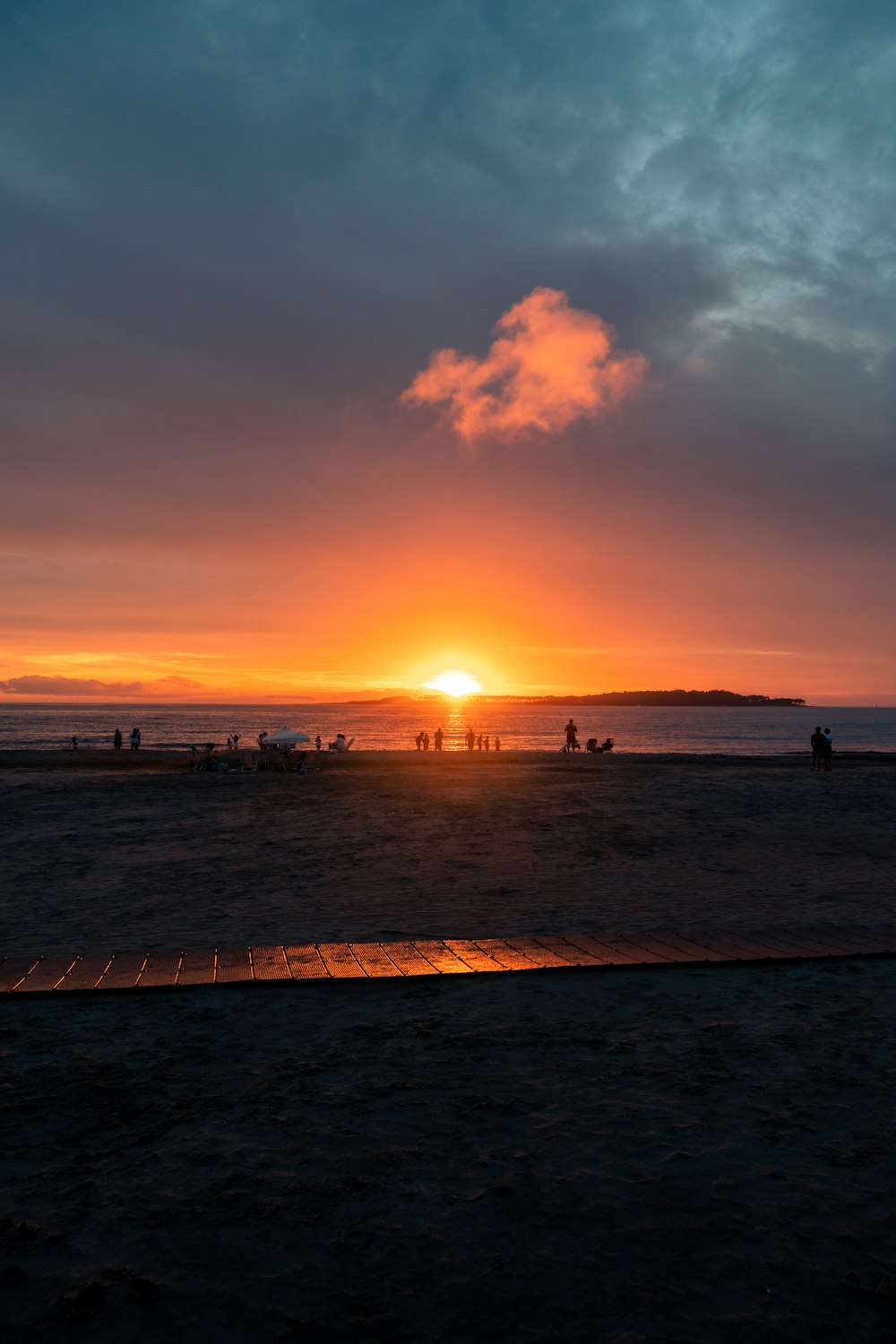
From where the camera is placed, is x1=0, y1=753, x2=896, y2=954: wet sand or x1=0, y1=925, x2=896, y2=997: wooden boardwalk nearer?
x1=0, y1=925, x2=896, y2=997: wooden boardwalk

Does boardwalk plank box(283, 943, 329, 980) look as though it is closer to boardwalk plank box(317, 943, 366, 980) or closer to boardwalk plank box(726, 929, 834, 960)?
boardwalk plank box(317, 943, 366, 980)

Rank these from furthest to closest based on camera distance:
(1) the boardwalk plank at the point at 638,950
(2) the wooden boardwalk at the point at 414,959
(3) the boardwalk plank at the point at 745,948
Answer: (3) the boardwalk plank at the point at 745,948 → (1) the boardwalk plank at the point at 638,950 → (2) the wooden boardwalk at the point at 414,959

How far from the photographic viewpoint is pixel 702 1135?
3785mm

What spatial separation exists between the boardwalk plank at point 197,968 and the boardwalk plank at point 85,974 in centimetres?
57

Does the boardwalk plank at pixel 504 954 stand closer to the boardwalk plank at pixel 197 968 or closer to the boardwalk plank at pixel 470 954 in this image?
the boardwalk plank at pixel 470 954

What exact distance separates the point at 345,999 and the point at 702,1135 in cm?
258

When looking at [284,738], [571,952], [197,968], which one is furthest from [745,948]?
[284,738]

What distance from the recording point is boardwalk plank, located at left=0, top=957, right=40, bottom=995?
18.6 feet

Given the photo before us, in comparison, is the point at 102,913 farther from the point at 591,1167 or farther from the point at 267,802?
the point at 267,802

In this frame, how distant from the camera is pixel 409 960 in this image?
6.36 metres

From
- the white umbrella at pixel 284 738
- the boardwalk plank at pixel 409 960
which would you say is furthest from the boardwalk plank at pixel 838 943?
the white umbrella at pixel 284 738

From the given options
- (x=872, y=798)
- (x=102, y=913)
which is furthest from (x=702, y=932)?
(x=872, y=798)

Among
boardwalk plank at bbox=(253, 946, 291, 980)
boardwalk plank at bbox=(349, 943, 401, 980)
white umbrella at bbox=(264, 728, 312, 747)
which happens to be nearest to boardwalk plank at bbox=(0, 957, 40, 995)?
boardwalk plank at bbox=(253, 946, 291, 980)

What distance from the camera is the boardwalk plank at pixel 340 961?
5938mm
